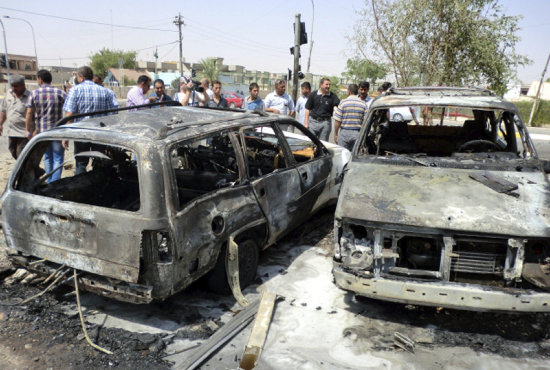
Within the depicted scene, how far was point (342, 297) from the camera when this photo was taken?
3975 mm

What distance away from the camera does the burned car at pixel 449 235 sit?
3.08 metres

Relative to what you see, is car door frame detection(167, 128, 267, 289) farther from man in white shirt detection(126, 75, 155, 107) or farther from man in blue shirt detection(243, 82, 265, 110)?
man in blue shirt detection(243, 82, 265, 110)

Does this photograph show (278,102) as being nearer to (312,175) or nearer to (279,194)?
(312,175)

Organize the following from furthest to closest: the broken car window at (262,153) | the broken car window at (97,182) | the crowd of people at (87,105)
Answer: the crowd of people at (87,105), the broken car window at (262,153), the broken car window at (97,182)

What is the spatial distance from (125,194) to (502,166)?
3.89 m

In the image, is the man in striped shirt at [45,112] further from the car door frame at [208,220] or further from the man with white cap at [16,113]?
the car door frame at [208,220]

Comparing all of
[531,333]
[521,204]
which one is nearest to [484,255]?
[521,204]

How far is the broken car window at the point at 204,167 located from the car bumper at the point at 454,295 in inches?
63.4

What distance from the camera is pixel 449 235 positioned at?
123 inches

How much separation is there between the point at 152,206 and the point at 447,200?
2381mm

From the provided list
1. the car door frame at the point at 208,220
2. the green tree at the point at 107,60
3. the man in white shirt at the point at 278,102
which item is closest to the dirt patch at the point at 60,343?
the car door frame at the point at 208,220

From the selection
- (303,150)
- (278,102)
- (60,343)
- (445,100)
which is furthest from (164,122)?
(278,102)

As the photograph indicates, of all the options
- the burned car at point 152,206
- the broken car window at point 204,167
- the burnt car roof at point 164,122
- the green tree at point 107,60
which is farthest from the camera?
the green tree at point 107,60

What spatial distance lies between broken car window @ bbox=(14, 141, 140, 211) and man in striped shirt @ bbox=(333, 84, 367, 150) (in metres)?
4.17
